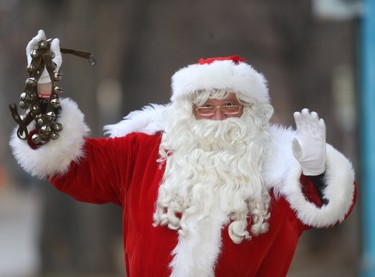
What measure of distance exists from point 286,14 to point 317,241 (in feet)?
12.5

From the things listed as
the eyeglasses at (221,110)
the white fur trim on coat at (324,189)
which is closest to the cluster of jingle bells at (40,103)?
the eyeglasses at (221,110)

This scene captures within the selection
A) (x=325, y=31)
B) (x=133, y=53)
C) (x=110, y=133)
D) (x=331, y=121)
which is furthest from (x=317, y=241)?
(x=110, y=133)

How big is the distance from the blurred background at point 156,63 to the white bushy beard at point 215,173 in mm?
6662

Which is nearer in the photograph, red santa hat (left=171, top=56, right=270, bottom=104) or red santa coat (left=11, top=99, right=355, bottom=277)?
red santa coat (left=11, top=99, right=355, bottom=277)

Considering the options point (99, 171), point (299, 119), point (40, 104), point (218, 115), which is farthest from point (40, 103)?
point (299, 119)

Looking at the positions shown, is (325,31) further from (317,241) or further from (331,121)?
(317,241)

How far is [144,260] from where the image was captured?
5.26 meters

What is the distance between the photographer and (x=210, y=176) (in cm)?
538

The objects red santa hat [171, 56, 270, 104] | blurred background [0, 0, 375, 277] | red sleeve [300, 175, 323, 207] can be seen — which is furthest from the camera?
blurred background [0, 0, 375, 277]

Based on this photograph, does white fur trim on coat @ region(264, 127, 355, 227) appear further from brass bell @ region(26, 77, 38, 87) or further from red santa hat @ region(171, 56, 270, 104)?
brass bell @ region(26, 77, 38, 87)

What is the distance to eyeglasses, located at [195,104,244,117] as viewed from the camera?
546cm

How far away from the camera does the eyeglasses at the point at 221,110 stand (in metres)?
5.46

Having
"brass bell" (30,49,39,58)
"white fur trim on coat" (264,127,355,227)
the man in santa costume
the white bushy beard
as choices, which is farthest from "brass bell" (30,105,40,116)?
"white fur trim on coat" (264,127,355,227)

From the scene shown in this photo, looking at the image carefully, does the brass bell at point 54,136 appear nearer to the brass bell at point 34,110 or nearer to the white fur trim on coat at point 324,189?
the brass bell at point 34,110
